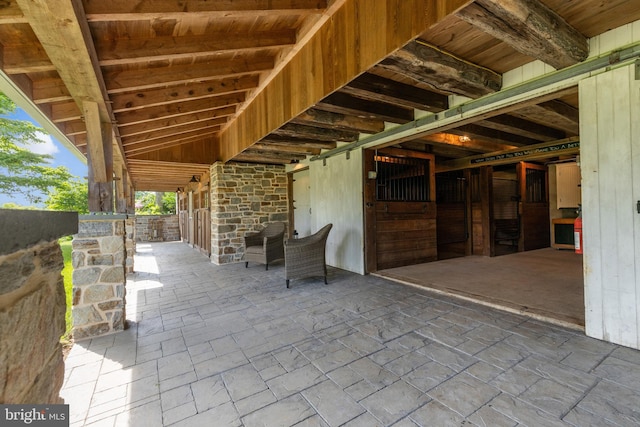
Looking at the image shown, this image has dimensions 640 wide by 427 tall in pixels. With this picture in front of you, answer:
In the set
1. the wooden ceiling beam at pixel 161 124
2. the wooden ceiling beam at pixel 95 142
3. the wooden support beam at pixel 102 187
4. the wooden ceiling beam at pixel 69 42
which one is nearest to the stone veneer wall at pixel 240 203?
the wooden ceiling beam at pixel 161 124

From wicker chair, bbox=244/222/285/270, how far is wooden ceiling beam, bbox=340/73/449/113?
312cm

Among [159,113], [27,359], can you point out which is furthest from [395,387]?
[159,113]

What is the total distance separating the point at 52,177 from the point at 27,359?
11517mm

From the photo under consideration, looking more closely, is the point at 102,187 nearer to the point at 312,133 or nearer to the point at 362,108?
the point at 312,133

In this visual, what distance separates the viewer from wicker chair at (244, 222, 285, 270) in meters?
4.95

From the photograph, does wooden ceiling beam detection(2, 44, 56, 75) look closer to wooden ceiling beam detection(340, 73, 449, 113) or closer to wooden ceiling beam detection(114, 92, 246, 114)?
wooden ceiling beam detection(114, 92, 246, 114)

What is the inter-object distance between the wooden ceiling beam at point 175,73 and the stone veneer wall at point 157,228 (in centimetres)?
1077

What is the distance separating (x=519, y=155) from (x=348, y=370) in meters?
5.56

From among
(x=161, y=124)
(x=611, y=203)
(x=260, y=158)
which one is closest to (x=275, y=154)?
(x=260, y=158)

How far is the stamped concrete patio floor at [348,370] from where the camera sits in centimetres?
148

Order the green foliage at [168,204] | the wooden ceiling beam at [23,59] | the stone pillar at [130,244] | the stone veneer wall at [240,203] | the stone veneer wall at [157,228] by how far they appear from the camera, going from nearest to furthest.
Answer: the wooden ceiling beam at [23,59] < the stone pillar at [130,244] < the stone veneer wall at [240,203] < the stone veneer wall at [157,228] < the green foliage at [168,204]

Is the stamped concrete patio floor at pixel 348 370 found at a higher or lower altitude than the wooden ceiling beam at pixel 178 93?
lower

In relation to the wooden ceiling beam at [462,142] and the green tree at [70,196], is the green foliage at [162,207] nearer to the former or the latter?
the green tree at [70,196]

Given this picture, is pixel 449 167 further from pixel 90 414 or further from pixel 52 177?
pixel 52 177
